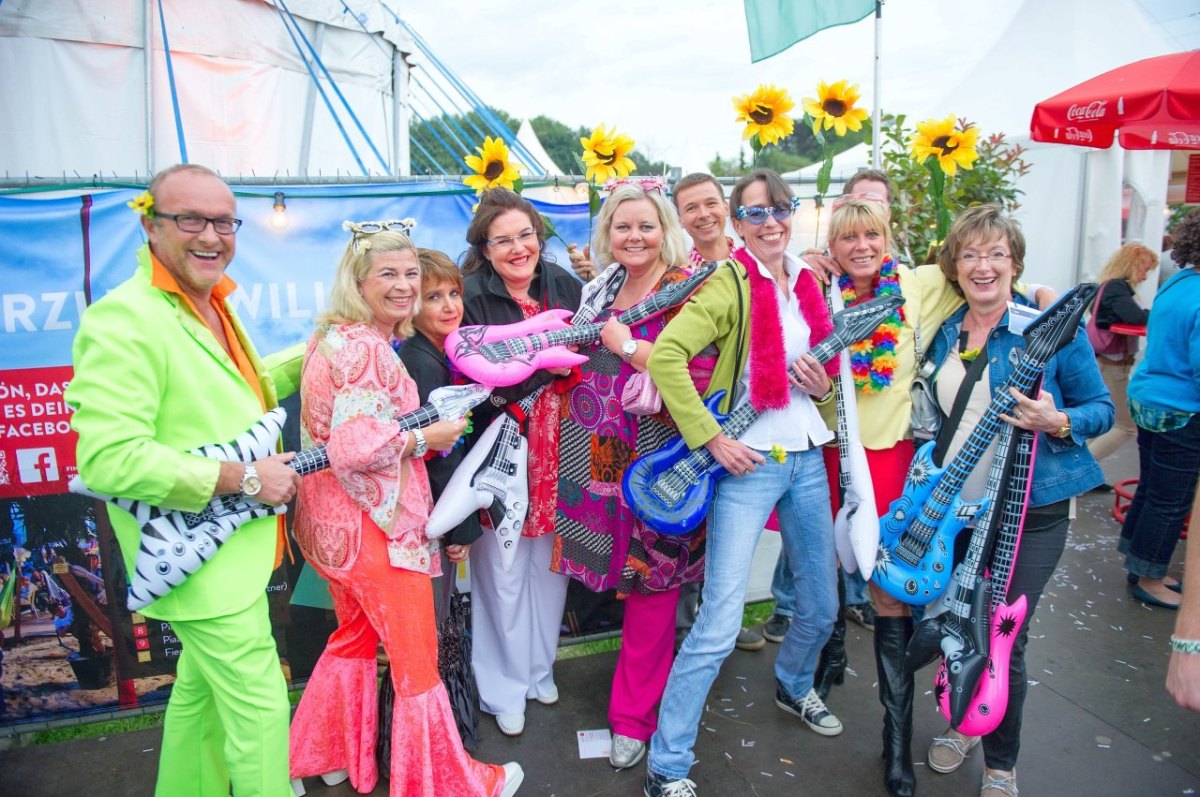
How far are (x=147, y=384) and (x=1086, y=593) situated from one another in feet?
15.3

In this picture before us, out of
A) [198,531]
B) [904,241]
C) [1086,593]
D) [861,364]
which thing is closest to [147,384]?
[198,531]

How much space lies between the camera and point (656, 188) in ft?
9.45

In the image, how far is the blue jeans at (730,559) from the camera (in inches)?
102

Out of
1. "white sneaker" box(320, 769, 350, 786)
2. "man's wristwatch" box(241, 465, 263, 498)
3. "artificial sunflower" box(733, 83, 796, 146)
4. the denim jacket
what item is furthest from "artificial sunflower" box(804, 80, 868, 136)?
"white sneaker" box(320, 769, 350, 786)

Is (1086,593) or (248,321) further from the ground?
(248,321)

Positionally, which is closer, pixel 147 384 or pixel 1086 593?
pixel 147 384

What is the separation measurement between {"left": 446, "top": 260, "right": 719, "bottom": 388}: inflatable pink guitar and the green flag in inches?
105

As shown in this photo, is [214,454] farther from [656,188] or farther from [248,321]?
[656,188]

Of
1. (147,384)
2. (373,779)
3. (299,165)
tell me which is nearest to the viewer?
(147,384)

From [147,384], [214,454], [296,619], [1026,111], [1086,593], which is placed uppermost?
[1026,111]

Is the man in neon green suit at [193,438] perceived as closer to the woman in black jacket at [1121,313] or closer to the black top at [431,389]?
the black top at [431,389]

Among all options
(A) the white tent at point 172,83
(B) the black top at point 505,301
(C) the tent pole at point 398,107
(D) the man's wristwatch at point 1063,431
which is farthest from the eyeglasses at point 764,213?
(C) the tent pole at point 398,107

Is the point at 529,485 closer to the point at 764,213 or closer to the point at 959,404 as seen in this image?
the point at 764,213

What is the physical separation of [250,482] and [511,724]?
1635 mm
